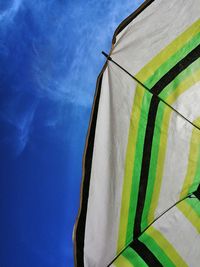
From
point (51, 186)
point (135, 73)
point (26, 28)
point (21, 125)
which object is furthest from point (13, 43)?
point (135, 73)

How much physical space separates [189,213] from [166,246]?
227 millimetres

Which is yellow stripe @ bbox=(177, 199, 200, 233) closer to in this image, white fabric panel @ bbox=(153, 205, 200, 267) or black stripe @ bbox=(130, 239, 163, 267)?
white fabric panel @ bbox=(153, 205, 200, 267)

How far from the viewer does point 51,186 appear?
3.19 metres

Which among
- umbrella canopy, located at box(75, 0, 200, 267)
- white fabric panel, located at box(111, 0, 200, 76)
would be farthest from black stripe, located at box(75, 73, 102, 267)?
white fabric panel, located at box(111, 0, 200, 76)

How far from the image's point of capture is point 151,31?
1662 mm

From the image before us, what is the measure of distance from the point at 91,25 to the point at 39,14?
44 centimetres

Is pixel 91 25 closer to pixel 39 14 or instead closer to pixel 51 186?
pixel 39 14

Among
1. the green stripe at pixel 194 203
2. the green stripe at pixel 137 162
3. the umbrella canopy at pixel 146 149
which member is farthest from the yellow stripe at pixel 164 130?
the green stripe at pixel 194 203

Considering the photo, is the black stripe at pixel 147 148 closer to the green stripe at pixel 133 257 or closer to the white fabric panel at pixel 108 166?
the white fabric panel at pixel 108 166

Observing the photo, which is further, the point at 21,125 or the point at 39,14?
the point at 21,125

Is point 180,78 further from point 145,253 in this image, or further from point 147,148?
point 145,253

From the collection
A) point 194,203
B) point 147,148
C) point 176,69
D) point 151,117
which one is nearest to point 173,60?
point 176,69

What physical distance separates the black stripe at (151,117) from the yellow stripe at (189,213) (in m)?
0.25

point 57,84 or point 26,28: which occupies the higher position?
point 26,28
